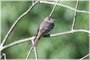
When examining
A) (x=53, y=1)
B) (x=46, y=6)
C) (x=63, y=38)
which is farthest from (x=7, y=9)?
(x=53, y=1)

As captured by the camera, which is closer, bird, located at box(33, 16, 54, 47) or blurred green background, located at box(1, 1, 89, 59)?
bird, located at box(33, 16, 54, 47)

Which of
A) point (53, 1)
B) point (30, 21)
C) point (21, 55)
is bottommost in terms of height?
point (21, 55)

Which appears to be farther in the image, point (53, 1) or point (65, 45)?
point (65, 45)

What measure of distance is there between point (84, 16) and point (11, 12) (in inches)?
23.5

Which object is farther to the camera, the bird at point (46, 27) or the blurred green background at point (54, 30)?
the blurred green background at point (54, 30)

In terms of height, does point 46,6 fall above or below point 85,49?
above

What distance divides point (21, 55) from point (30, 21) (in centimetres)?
31

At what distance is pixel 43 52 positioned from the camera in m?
3.12

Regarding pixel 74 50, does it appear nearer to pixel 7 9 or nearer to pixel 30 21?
pixel 30 21

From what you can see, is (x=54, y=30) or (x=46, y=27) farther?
(x=54, y=30)

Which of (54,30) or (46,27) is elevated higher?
(46,27)

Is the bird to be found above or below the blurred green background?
above

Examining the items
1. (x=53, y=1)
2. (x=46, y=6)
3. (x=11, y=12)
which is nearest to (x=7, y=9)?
(x=11, y=12)

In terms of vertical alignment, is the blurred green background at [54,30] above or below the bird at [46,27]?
below
